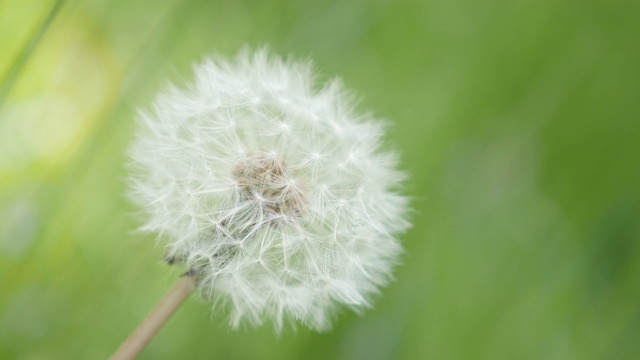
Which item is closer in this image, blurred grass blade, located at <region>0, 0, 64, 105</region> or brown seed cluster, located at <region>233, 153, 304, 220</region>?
brown seed cluster, located at <region>233, 153, 304, 220</region>

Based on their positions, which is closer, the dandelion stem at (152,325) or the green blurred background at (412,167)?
the dandelion stem at (152,325)

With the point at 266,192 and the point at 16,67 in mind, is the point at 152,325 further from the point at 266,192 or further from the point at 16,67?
the point at 16,67

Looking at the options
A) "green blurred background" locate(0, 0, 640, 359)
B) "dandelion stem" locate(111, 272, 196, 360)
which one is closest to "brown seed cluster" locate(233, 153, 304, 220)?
"dandelion stem" locate(111, 272, 196, 360)

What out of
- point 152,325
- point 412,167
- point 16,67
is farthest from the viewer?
point 412,167

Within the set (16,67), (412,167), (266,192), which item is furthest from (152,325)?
(412,167)

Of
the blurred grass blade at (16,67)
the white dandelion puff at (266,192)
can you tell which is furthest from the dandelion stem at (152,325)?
the blurred grass blade at (16,67)

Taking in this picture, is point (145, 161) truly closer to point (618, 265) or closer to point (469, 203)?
point (469, 203)

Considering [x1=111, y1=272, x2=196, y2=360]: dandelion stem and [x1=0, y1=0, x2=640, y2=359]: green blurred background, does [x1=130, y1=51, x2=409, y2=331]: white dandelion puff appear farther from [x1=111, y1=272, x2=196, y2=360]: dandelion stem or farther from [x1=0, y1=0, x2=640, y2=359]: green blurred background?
[x1=0, y1=0, x2=640, y2=359]: green blurred background

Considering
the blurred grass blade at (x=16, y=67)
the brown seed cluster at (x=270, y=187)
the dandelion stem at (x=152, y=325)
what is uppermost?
the brown seed cluster at (x=270, y=187)

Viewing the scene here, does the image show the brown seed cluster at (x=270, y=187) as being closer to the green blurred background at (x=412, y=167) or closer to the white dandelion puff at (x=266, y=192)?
the white dandelion puff at (x=266, y=192)
